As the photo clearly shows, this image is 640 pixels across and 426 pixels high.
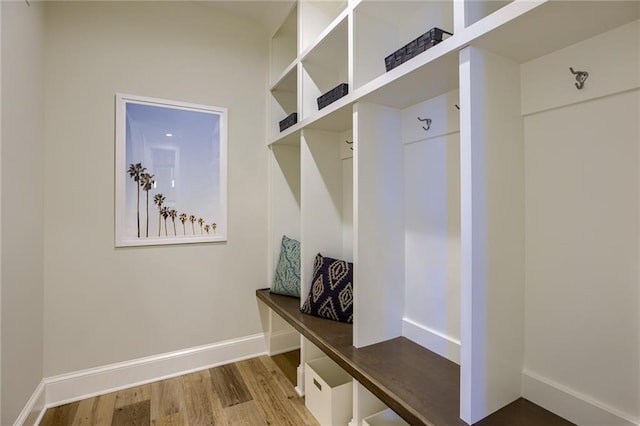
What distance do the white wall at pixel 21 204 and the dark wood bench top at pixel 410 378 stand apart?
1398mm

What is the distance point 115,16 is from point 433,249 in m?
2.49

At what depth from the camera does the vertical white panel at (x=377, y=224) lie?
4.72 ft

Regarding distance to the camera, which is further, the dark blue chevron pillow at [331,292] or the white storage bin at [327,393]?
the dark blue chevron pillow at [331,292]

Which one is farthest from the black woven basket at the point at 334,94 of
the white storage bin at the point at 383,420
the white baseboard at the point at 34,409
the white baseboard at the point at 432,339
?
the white baseboard at the point at 34,409

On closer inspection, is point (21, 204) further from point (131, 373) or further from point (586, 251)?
point (586, 251)

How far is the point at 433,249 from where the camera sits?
1459 mm

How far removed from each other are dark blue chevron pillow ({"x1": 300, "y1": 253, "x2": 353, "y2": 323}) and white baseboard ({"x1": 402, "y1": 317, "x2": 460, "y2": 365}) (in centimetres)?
35

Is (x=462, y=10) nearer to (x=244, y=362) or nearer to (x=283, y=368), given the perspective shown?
(x=283, y=368)

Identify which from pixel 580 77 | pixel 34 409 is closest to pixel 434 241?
pixel 580 77

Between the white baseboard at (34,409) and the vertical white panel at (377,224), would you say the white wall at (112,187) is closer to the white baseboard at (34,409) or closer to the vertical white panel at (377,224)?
the white baseboard at (34,409)

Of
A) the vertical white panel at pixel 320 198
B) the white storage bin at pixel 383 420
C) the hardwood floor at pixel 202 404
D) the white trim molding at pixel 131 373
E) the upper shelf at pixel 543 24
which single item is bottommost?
the hardwood floor at pixel 202 404

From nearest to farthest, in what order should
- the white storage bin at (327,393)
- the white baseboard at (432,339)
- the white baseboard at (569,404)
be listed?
the white baseboard at (569,404)
the white baseboard at (432,339)
the white storage bin at (327,393)

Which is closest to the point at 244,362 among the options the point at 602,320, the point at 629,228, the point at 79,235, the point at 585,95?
the point at 79,235

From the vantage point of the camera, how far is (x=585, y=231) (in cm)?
96
